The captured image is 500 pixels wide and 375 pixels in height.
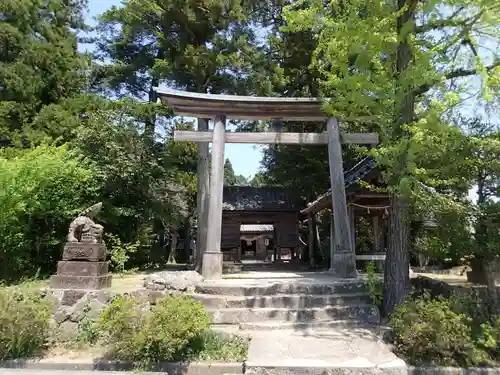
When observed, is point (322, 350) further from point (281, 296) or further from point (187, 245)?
point (187, 245)

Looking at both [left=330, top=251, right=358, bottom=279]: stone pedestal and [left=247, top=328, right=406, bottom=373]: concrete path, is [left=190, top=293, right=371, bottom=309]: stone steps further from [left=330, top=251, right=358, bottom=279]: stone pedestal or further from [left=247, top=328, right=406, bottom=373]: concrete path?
[left=330, top=251, right=358, bottom=279]: stone pedestal

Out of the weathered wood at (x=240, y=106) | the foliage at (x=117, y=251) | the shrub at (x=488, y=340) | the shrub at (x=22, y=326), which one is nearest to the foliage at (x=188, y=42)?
the weathered wood at (x=240, y=106)

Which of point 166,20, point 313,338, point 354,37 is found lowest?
point 313,338

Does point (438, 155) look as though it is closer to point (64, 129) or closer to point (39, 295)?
point (39, 295)

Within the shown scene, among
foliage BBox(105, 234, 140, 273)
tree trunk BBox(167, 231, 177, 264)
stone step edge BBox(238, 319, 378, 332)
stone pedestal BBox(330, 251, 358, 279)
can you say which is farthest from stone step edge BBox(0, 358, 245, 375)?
tree trunk BBox(167, 231, 177, 264)

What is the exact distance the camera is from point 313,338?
6.04 meters

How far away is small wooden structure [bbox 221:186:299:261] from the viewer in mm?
18719

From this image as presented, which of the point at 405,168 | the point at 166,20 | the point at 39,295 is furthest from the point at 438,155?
the point at 166,20

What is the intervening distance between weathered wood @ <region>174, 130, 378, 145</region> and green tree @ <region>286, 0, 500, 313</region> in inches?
126

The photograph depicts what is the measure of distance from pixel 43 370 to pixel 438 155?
7.30 meters

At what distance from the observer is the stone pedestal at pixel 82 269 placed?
23.1 ft

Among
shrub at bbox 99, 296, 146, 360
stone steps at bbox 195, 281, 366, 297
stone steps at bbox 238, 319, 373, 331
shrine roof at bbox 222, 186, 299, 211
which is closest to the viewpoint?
shrub at bbox 99, 296, 146, 360

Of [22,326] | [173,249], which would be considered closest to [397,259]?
[22,326]

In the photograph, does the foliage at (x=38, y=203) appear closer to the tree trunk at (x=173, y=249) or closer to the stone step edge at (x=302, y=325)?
the stone step edge at (x=302, y=325)
